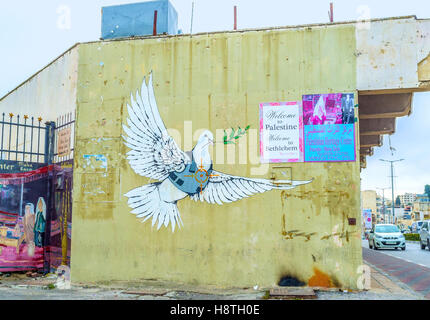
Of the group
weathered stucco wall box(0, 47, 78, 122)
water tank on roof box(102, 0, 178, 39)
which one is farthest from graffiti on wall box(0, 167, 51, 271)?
water tank on roof box(102, 0, 178, 39)

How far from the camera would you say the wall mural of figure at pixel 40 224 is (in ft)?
33.3

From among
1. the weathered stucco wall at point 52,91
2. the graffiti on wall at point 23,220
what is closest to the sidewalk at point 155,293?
the graffiti on wall at point 23,220

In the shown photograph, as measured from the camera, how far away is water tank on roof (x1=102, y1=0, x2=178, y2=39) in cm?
986

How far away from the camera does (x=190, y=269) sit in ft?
27.7

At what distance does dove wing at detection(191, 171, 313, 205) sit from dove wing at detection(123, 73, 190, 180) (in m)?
0.70

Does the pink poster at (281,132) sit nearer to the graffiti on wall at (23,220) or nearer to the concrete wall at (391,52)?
the concrete wall at (391,52)

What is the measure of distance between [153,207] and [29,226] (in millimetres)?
3546

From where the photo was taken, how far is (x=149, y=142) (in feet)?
29.3

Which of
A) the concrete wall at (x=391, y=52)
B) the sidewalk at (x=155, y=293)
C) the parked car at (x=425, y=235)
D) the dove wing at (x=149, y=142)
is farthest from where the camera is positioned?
the parked car at (x=425, y=235)

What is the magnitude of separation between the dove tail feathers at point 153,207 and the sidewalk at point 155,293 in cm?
126

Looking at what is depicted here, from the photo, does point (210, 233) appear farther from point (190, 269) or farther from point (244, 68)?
point (244, 68)

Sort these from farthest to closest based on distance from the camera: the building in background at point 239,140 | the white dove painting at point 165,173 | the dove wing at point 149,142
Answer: the dove wing at point 149,142 < the white dove painting at point 165,173 < the building in background at point 239,140

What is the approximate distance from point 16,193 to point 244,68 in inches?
240

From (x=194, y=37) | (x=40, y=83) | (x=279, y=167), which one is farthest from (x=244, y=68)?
(x=40, y=83)
